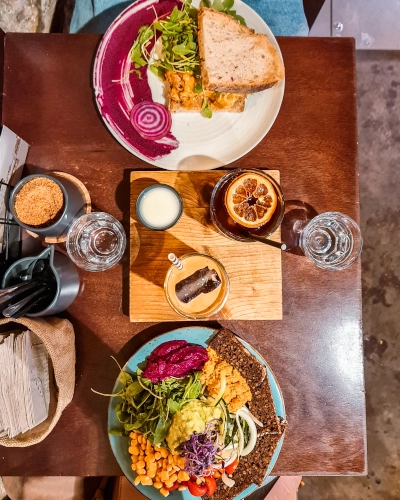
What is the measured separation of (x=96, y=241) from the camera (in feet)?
5.61

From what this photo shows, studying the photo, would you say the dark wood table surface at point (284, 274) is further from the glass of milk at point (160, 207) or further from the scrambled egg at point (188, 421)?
the scrambled egg at point (188, 421)

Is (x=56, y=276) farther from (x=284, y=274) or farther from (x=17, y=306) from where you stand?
(x=284, y=274)

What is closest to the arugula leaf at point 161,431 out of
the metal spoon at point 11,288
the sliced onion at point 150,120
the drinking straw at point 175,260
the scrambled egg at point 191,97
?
the drinking straw at point 175,260

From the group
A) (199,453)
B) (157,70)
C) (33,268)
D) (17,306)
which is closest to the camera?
(17,306)

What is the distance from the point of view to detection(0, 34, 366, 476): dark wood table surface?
5.56ft

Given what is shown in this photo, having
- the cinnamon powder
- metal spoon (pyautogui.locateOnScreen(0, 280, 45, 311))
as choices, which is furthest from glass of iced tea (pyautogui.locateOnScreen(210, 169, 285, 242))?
metal spoon (pyautogui.locateOnScreen(0, 280, 45, 311))

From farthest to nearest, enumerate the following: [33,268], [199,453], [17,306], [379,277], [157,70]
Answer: [379,277] → [157,70] → [33,268] → [199,453] → [17,306]

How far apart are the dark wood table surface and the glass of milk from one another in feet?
0.38

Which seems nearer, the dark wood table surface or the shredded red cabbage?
the shredded red cabbage

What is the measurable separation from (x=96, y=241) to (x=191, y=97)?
25.6 inches

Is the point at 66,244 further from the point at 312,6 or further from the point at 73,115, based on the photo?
the point at 312,6

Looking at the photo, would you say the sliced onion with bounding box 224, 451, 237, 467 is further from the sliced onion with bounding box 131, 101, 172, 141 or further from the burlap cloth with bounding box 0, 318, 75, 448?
the sliced onion with bounding box 131, 101, 172, 141

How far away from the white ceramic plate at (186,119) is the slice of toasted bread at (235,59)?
1.8 inches

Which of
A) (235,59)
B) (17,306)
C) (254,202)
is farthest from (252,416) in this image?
(235,59)
